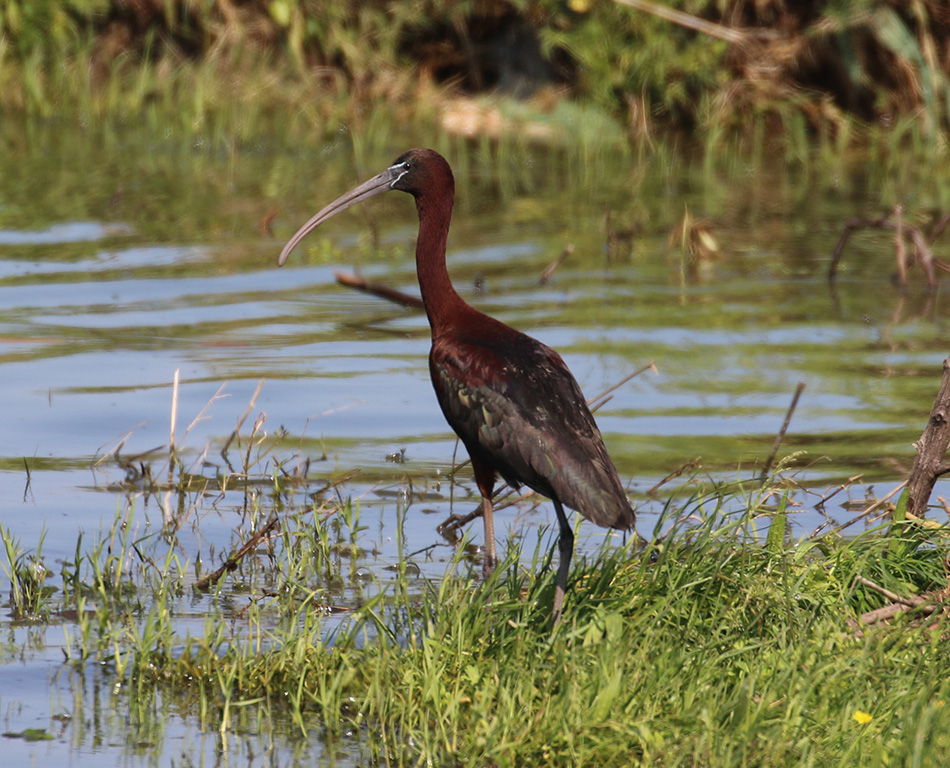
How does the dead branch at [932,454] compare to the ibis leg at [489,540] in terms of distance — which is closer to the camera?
the dead branch at [932,454]

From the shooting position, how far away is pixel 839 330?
9.41m

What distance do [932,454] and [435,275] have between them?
6.22 ft

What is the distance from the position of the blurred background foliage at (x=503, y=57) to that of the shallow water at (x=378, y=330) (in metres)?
0.86

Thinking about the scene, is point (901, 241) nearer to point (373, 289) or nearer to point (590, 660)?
point (373, 289)

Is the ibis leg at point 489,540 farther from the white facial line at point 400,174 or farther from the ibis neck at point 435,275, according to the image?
the white facial line at point 400,174

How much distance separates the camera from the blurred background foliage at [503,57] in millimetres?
14664

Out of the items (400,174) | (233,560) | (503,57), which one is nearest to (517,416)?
(233,560)

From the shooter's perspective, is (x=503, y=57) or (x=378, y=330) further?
(x=503, y=57)

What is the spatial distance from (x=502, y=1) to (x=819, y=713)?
12612 mm

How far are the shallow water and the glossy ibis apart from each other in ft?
2.04

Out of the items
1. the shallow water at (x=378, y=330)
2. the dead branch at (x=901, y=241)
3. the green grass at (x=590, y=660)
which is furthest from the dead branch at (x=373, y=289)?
the dead branch at (x=901, y=241)

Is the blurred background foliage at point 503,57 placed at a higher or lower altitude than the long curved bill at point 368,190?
higher

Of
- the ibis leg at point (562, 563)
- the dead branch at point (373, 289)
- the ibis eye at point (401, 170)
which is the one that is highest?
the ibis eye at point (401, 170)

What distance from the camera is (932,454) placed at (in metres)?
5.11
